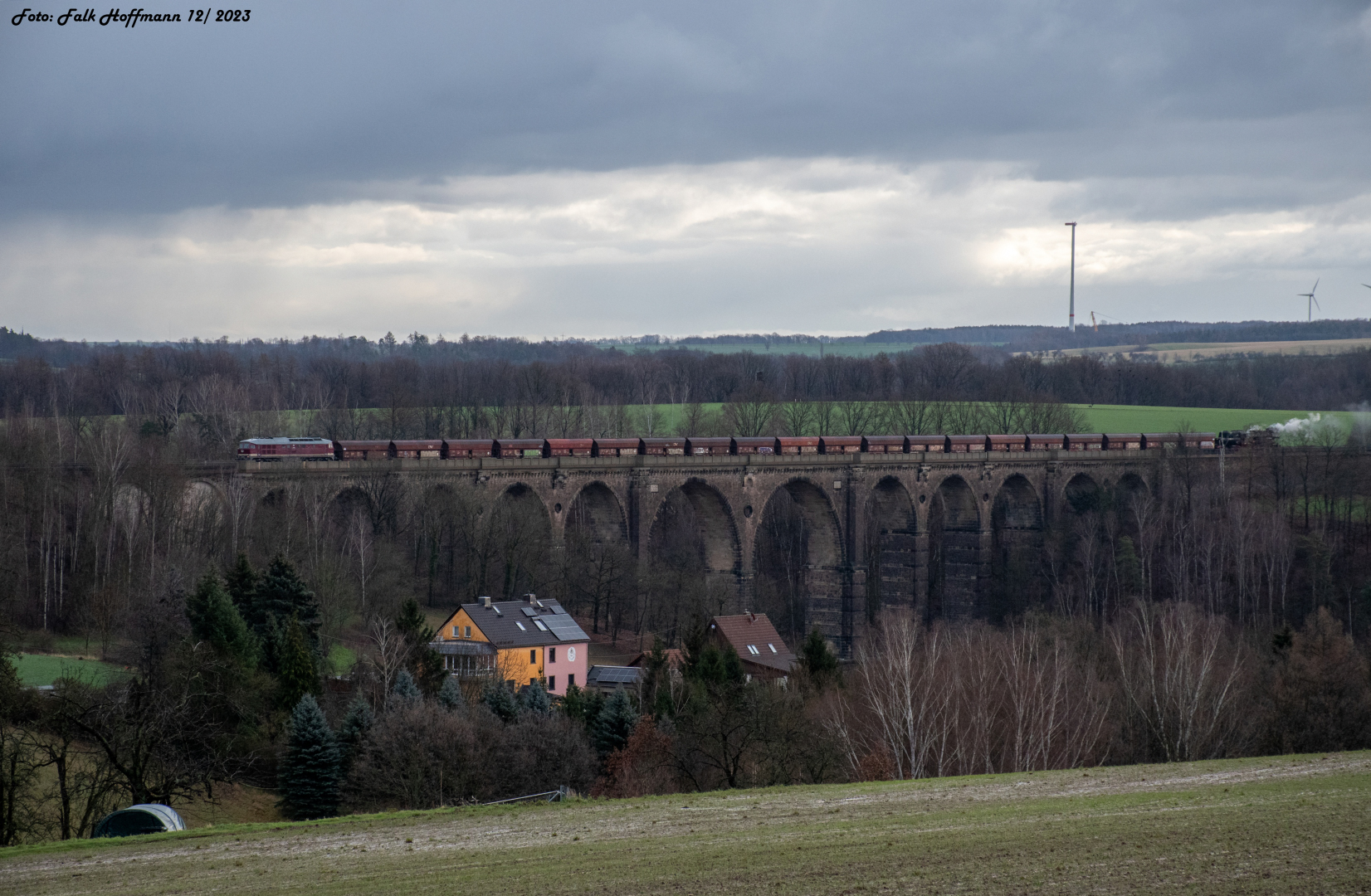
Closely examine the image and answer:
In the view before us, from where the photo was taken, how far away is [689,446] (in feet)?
281

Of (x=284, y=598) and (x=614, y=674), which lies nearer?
(x=284, y=598)

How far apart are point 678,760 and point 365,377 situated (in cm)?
13777

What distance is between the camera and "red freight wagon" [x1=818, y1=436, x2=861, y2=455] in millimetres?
92688

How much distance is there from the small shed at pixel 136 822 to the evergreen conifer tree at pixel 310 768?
10.2 meters

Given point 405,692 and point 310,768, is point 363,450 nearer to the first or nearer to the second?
point 405,692

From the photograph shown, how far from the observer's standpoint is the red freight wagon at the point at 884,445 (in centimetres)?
9539

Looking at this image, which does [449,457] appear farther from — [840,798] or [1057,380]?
[1057,380]

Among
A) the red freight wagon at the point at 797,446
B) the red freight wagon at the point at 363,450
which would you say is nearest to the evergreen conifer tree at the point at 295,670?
the red freight wagon at the point at 363,450

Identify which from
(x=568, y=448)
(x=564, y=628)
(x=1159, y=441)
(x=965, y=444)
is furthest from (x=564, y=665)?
(x=1159, y=441)

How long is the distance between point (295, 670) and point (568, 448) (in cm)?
3576

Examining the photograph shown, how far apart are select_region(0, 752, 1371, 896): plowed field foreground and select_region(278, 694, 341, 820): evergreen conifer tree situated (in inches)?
487

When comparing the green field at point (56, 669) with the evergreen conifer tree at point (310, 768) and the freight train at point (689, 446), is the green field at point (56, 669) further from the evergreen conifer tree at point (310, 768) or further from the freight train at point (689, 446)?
the freight train at point (689, 446)

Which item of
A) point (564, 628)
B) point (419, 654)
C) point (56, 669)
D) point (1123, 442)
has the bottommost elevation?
point (564, 628)

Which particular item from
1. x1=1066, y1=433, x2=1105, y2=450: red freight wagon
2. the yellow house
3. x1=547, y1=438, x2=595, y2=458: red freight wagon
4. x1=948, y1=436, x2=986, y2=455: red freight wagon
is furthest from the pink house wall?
x1=1066, y1=433, x2=1105, y2=450: red freight wagon
